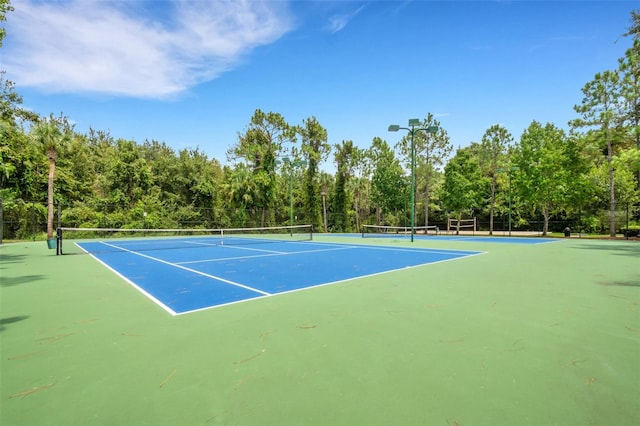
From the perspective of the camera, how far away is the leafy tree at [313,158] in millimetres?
38406

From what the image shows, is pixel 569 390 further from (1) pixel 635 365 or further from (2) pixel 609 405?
(1) pixel 635 365

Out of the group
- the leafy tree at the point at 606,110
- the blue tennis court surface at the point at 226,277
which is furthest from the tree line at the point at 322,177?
the blue tennis court surface at the point at 226,277

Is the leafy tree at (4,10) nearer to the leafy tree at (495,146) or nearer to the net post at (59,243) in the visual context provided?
the net post at (59,243)

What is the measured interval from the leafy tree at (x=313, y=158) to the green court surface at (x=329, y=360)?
108ft

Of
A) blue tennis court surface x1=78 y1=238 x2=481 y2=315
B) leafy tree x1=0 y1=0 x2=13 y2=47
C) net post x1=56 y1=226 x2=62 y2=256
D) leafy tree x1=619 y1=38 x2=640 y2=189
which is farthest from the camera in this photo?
leafy tree x1=619 y1=38 x2=640 y2=189

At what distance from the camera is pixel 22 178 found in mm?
25234

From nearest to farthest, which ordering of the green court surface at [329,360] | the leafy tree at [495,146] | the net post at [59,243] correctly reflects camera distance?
the green court surface at [329,360] < the net post at [59,243] < the leafy tree at [495,146]

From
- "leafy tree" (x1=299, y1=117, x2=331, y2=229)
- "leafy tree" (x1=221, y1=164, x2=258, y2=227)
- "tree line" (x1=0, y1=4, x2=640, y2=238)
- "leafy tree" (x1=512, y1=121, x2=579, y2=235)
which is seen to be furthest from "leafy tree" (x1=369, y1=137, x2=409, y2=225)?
"leafy tree" (x1=221, y1=164, x2=258, y2=227)

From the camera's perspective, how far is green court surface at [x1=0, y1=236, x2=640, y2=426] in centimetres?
220

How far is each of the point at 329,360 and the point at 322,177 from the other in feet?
119

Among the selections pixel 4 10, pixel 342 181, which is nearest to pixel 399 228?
pixel 342 181

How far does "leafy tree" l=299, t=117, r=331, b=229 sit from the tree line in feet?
0.41

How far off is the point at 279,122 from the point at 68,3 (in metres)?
28.4

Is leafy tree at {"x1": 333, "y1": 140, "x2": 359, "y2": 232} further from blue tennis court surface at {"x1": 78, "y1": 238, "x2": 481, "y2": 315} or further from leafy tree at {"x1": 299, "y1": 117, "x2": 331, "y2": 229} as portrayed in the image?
blue tennis court surface at {"x1": 78, "y1": 238, "x2": 481, "y2": 315}
